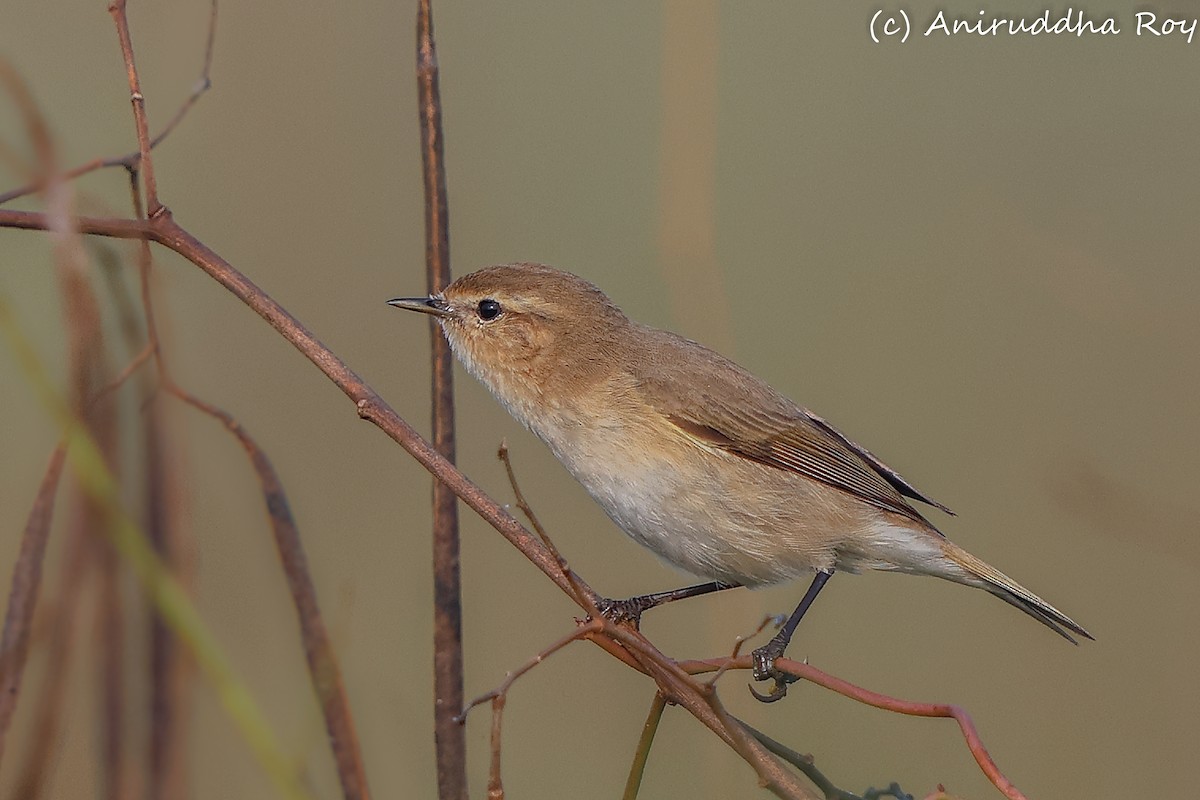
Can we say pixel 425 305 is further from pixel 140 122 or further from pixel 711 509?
pixel 140 122

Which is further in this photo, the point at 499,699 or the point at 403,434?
the point at 403,434

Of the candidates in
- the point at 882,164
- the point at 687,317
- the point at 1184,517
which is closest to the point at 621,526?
the point at 687,317

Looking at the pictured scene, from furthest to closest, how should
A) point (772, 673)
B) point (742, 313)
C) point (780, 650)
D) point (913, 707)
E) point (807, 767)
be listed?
point (742, 313) < point (780, 650) < point (772, 673) < point (807, 767) < point (913, 707)

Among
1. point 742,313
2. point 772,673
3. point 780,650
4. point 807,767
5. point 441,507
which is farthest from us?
point 742,313

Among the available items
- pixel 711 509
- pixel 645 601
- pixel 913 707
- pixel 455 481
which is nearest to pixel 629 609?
pixel 645 601

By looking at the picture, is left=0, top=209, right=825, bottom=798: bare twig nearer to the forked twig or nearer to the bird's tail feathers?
the forked twig

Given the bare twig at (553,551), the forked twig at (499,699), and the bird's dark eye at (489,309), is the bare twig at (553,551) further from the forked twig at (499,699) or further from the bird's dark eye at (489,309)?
the bird's dark eye at (489,309)

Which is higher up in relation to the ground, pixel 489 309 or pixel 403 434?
pixel 489 309
